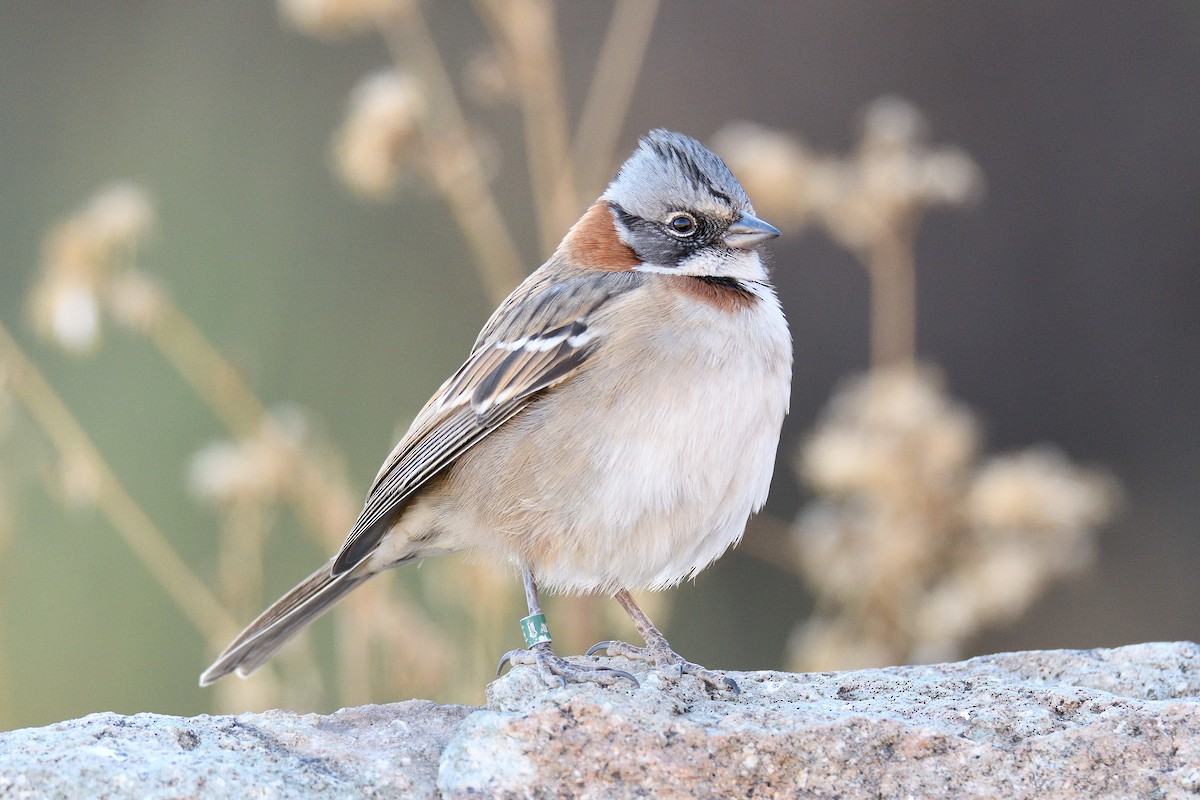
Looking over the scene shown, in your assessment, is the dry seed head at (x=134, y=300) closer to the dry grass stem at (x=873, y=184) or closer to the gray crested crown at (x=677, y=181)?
the gray crested crown at (x=677, y=181)

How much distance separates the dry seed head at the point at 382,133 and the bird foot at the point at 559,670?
1.69 m

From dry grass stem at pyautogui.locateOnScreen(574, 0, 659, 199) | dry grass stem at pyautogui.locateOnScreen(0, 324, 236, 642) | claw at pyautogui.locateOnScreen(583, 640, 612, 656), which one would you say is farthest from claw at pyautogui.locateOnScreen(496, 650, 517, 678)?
dry grass stem at pyautogui.locateOnScreen(574, 0, 659, 199)

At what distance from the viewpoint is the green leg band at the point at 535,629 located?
3.33 metres

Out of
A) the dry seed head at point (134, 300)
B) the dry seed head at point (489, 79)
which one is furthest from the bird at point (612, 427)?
the dry seed head at point (134, 300)

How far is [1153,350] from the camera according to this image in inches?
251

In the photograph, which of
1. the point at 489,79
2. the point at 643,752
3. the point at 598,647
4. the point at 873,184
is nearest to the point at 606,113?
the point at 489,79

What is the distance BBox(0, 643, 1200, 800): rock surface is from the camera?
2.59 m

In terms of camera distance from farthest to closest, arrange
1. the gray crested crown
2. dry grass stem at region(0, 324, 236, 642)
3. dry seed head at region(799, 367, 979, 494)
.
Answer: dry seed head at region(799, 367, 979, 494), dry grass stem at region(0, 324, 236, 642), the gray crested crown

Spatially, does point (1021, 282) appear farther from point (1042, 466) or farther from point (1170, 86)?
point (1042, 466)

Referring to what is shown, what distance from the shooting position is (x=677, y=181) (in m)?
3.78

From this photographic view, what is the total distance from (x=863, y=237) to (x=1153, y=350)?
7.69 ft

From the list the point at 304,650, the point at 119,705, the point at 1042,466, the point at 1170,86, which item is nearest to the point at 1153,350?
the point at 1170,86

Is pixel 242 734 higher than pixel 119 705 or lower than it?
lower

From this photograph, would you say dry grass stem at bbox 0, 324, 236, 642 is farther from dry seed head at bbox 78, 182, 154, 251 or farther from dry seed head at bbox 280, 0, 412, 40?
dry seed head at bbox 280, 0, 412, 40
